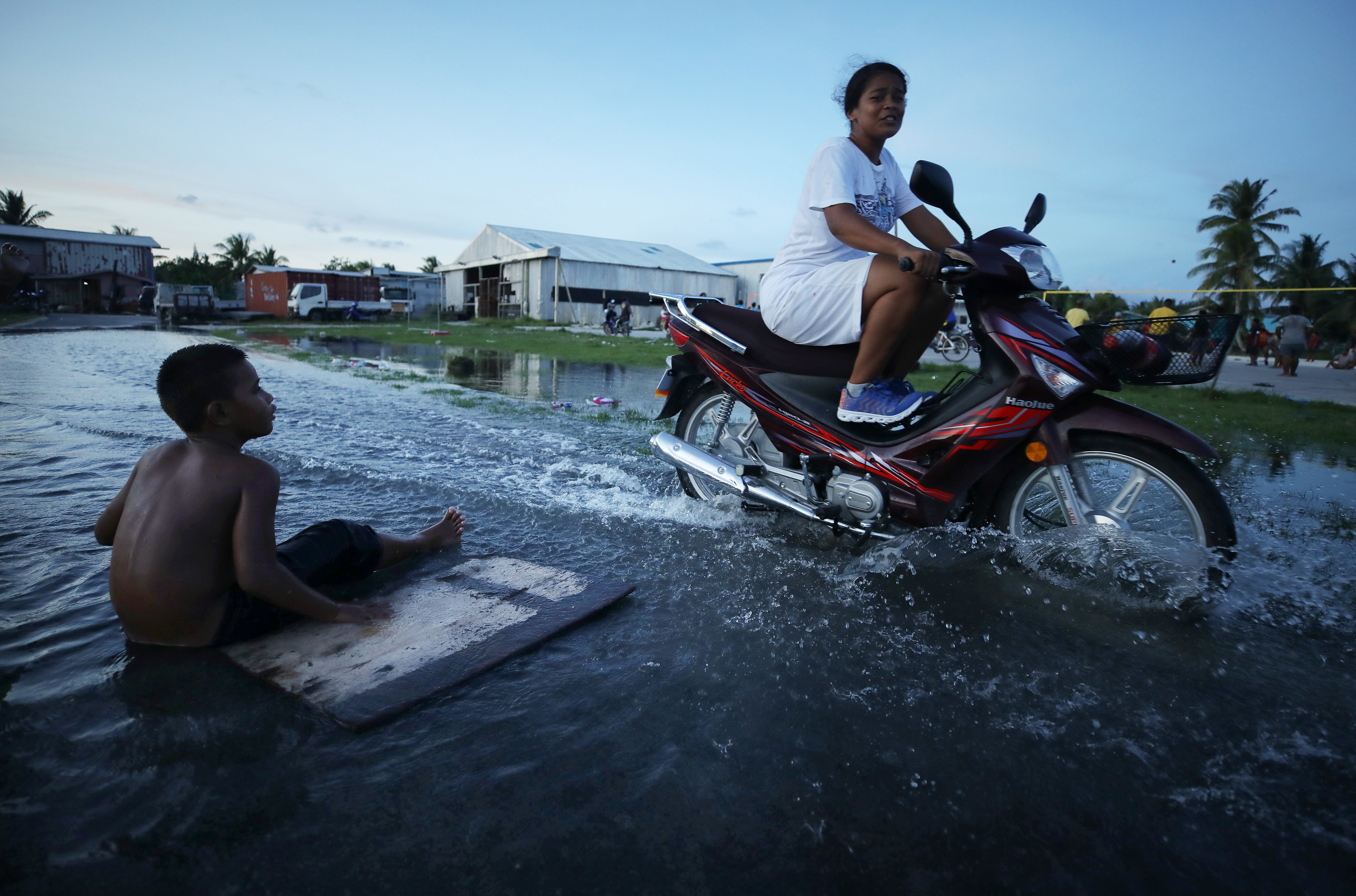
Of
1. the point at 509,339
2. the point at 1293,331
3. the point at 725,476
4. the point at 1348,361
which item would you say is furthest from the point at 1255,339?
the point at 725,476

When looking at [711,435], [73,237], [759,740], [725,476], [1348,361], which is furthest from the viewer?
[73,237]

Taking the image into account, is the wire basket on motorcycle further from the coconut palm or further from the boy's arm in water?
the coconut palm

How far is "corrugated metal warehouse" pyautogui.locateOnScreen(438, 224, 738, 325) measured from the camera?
113 ft

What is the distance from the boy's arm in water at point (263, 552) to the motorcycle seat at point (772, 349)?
2.12 metres

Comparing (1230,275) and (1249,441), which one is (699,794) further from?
(1230,275)

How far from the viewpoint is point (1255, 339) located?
20.9m

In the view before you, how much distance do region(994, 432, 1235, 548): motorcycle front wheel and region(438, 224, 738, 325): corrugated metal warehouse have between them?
97.1 feet

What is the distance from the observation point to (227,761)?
1.56 metres

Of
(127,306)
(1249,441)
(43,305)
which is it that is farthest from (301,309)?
(1249,441)

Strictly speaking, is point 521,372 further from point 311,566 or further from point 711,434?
point 311,566

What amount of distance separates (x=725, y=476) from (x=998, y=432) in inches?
47.2

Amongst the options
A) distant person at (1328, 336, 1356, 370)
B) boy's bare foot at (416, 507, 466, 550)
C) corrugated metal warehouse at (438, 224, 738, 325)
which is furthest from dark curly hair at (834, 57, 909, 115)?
corrugated metal warehouse at (438, 224, 738, 325)

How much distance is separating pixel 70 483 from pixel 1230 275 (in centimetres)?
4894

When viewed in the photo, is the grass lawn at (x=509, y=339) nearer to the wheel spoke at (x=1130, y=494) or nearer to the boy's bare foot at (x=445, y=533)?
the boy's bare foot at (x=445, y=533)
